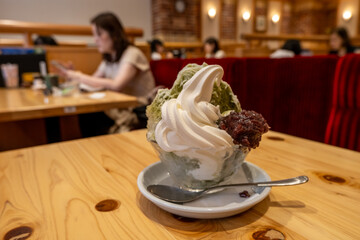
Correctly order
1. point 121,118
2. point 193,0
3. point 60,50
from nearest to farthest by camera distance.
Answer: point 121,118, point 60,50, point 193,0

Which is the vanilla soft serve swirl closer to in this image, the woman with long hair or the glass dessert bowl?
the glass dessert bowl

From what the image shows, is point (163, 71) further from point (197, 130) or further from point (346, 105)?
point (197, 130)

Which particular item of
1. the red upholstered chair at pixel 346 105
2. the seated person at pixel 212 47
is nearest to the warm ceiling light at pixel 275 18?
the seated person at pixel 212 47

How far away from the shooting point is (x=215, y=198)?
1.64 ft

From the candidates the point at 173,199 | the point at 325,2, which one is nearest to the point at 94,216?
the point at 173,199

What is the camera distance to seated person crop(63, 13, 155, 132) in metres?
2.20

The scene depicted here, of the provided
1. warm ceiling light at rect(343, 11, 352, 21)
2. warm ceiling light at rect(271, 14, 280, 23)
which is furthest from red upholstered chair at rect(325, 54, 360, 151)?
warm ceiling light at rect(343, 11, 352, 21)

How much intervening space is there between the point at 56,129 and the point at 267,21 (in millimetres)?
8721

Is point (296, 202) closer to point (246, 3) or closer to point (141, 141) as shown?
point (141, 141)

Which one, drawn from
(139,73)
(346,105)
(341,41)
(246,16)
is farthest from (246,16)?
(346,105)

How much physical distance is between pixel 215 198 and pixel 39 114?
1.14m

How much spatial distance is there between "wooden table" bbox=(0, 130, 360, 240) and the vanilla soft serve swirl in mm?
107

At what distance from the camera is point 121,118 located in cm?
203

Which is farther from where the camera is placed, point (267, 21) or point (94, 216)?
point (267, 21)
